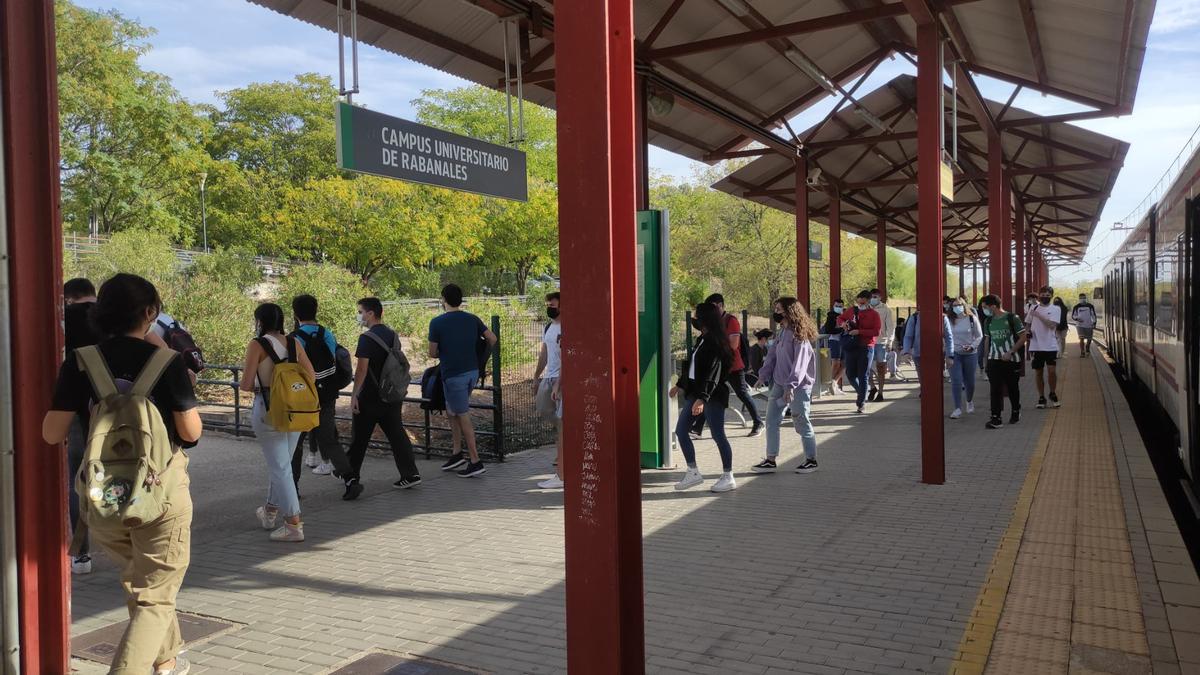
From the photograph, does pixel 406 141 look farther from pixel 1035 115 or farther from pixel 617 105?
pixel 1035 115

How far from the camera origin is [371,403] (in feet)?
26.1

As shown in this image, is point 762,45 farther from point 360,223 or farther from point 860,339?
point 360,223

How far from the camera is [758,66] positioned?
39.7ft

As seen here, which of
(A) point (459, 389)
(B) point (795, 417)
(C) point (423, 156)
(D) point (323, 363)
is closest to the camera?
(C) point (423, 156)

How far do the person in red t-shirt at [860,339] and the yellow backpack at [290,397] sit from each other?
905 cm

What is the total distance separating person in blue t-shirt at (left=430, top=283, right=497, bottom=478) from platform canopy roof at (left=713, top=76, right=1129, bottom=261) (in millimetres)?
7938

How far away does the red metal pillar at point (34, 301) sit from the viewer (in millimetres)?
3754

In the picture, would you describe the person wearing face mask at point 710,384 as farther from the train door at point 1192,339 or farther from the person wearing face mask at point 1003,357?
the person wearing face mask at point 1003,357

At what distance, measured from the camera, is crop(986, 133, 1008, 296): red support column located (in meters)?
15.3

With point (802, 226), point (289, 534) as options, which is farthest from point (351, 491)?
point (802, 226)

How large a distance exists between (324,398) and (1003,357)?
8.48m

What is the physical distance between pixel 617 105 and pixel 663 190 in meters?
47.8

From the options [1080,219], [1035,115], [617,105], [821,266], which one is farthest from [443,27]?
[821,266]

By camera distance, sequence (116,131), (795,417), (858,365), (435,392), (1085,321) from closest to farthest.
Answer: (795,417) → (435,392) → (858,365) → (1085,321) → (116,131)
